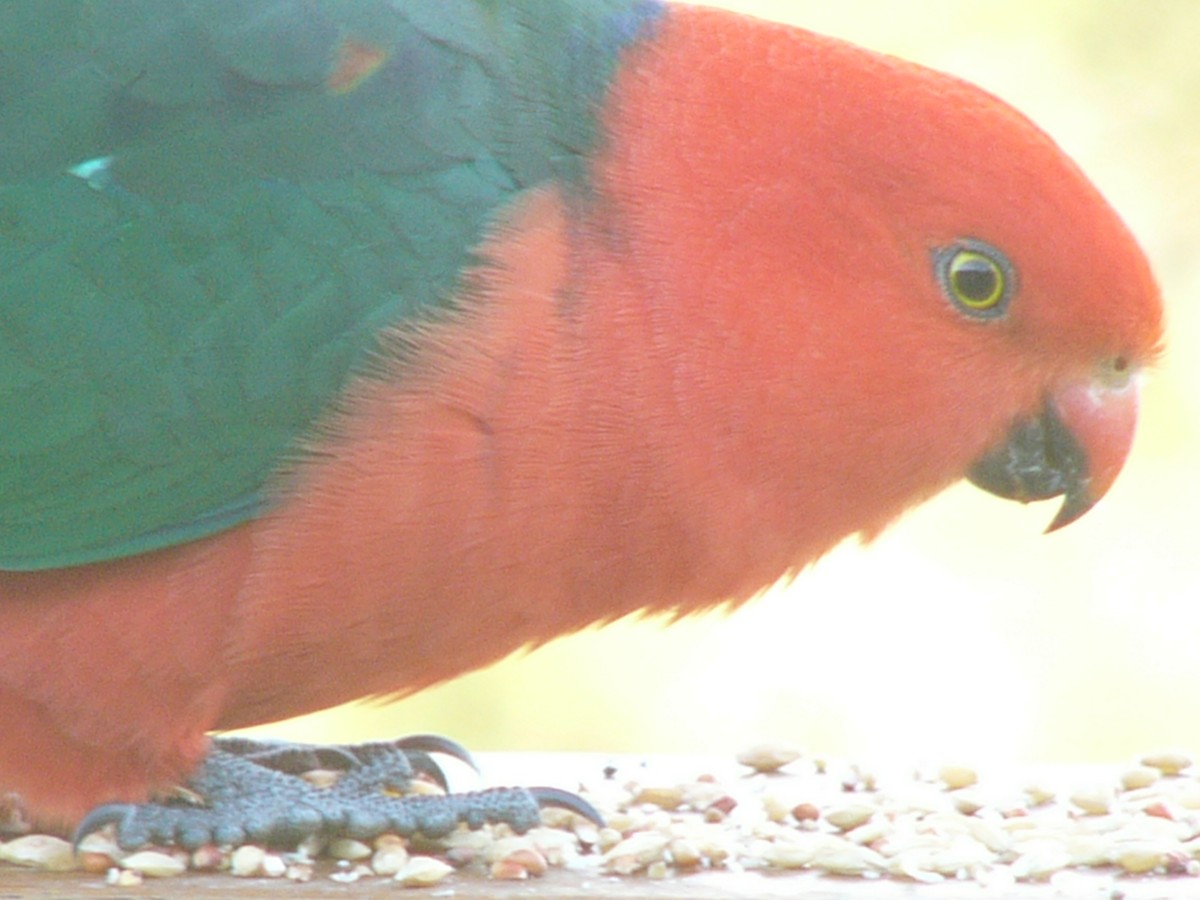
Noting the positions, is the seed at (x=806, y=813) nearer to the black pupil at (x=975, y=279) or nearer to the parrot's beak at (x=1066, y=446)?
the parrot's beak at (x=1066, y=446)

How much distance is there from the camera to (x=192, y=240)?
→ 2.77 metres

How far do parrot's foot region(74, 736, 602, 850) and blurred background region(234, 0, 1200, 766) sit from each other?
105 inches

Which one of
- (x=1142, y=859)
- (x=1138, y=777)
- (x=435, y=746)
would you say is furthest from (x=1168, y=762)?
(x=435, y=746)

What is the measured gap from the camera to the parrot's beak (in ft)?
9.98

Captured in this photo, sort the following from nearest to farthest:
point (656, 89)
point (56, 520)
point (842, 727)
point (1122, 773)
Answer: point (56, 520)
point (656, 89)
point (1122, 773)
point (842, 727)

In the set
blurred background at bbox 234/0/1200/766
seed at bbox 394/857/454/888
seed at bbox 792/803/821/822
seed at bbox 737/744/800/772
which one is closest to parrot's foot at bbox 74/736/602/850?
seed at bbox 394/857/454/888

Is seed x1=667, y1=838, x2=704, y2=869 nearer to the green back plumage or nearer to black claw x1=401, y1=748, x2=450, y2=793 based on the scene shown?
black claw x1=401, y1=748, x2=450, y2=793

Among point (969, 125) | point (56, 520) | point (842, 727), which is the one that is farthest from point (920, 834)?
point (842, 727)

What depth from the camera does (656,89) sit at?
9.82 feet

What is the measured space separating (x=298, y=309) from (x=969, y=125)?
3.29 feet

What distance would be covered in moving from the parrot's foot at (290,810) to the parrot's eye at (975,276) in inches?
36.5

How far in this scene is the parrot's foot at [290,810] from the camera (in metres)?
2.77

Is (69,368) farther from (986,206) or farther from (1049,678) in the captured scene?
(1049,678)

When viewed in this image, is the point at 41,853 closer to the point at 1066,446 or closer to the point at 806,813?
the point at 806,813
